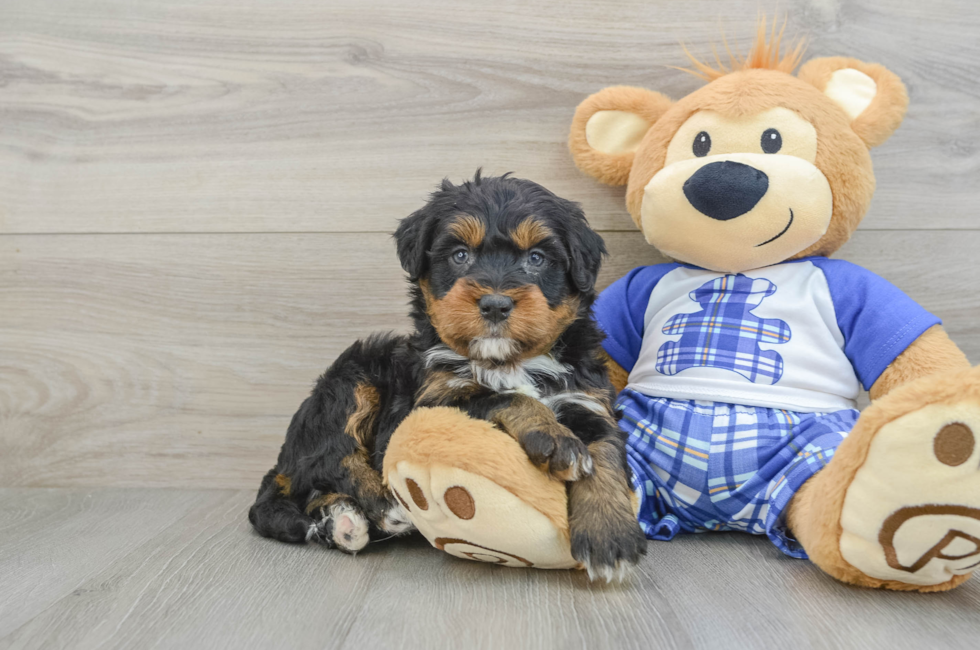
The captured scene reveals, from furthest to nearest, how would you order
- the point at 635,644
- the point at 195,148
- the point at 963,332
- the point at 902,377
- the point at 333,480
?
the point at 195,148 → the point at 963,332 → the point at 333,480 → the point at 902,377 → the point at 635,644

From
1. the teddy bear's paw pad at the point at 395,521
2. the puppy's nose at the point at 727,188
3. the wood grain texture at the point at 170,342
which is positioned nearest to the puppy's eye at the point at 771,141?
the puppy's nose at the point at 727,188

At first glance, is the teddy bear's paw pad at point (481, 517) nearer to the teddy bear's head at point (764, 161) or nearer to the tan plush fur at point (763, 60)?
the teddy bear's head at point (764, 161)

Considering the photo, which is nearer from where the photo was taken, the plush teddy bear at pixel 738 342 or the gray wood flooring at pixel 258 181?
the plush teddy bear at pixel 738 342

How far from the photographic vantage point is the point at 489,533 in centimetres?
136

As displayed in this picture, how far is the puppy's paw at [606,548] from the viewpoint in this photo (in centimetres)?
132

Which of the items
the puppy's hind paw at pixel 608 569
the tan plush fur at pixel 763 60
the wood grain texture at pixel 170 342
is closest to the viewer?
the puppy's hind paw at pixel 608 569

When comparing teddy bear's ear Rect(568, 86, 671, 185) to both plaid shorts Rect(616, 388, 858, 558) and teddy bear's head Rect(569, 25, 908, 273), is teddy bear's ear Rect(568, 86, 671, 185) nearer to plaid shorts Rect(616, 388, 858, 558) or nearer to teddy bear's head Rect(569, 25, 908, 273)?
teddy bear's head Rect(569, 25, 908, 273)

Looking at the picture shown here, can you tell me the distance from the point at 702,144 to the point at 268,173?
53.9 inches

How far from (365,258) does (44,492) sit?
4.42ft

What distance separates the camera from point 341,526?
5.46ft

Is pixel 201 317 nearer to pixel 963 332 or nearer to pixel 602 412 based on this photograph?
pixel 602 412

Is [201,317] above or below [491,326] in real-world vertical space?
below

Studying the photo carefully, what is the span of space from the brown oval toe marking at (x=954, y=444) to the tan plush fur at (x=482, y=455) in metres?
0.66

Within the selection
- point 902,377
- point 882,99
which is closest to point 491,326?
point 902,377
